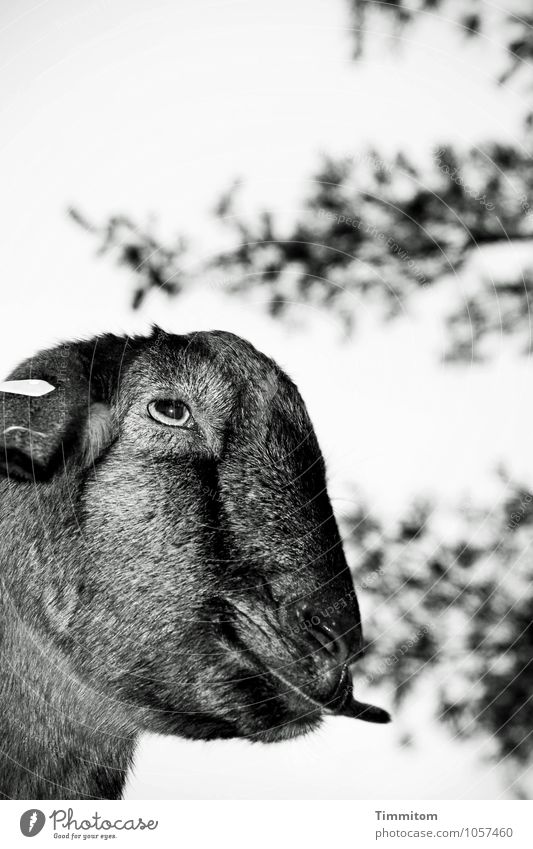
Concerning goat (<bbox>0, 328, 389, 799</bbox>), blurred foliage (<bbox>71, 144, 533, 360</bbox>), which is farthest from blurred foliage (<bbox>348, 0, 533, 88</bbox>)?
goat (<bbox>0, 328, 389, 799</bbox>)

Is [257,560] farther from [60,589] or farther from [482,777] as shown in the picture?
[482,777]

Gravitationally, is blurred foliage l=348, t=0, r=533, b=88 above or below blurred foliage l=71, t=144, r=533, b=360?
above

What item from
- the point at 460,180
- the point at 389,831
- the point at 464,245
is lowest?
the point at 389,831

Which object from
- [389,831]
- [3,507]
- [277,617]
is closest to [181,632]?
[277,617]

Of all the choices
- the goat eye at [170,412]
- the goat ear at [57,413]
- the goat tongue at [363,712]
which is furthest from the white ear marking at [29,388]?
the goat tongue at [363,712]

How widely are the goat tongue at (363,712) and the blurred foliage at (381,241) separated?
973 millimetres

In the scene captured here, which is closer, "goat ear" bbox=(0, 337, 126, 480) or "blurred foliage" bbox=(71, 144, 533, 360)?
"goat ear" bbox=(0, 337, 126, 480)

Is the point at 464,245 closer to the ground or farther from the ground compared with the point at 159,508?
farther from the ground

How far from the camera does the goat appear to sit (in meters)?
2.05

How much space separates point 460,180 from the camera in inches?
98.7

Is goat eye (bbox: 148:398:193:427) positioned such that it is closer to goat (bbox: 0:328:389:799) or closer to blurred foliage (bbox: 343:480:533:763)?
goat (bbox: 0:328:389:799)

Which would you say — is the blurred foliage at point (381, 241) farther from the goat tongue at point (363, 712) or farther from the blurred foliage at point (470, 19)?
the goat tongue at point (363, 712)

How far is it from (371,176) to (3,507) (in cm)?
134

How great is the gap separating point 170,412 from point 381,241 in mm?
809
